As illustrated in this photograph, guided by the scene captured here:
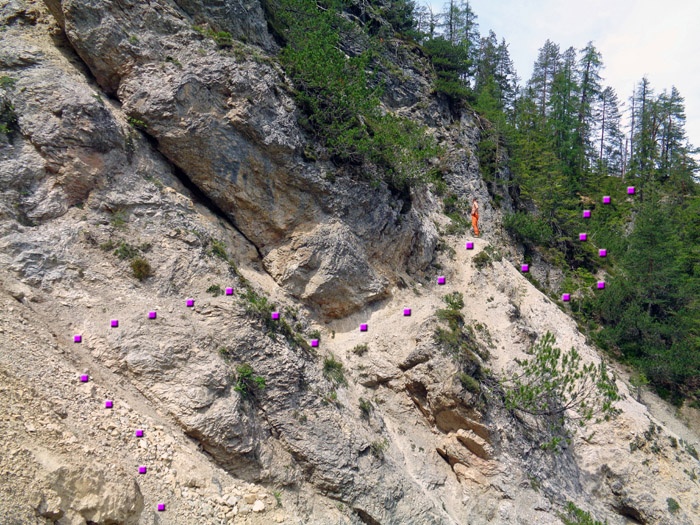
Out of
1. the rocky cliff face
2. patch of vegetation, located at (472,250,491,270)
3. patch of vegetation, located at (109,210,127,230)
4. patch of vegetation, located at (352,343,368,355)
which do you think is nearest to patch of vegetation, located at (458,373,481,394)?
the rocky cliff face

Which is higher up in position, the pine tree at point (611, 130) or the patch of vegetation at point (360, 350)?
the pine tree at point (611, 130)

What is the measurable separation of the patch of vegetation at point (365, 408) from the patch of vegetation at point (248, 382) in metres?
3.98

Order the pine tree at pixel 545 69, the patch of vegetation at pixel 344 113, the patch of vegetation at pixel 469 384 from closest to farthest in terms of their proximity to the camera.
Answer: the patch of vegetation at pixel 469 384, the patch of vegetation at pixel 344 113, the pine tree at pixel 545 69

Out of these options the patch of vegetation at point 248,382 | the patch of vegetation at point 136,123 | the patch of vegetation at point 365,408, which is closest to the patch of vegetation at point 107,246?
the patch of vegetation at point 136,123

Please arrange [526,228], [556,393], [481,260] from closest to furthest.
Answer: [556,393]
[481,260]
[526,228]

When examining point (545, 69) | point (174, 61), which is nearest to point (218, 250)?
point (174, 61)

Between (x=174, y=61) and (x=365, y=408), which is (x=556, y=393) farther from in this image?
(x=174, y=61)

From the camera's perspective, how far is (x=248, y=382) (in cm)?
1296

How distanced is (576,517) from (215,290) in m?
15.0

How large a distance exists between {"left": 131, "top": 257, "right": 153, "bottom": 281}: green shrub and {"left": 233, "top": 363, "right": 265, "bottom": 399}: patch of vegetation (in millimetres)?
4198

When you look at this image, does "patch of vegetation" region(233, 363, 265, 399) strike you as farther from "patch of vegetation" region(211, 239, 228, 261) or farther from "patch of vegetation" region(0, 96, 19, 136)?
"patch of vegetation" region(0, 96, 19, 136)

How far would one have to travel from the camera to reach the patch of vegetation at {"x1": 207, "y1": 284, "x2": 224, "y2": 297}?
13.9m

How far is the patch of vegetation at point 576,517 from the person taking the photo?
14880 mm

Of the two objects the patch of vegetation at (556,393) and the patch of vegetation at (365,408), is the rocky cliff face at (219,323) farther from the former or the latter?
the patch of vegetation at (556,393)
